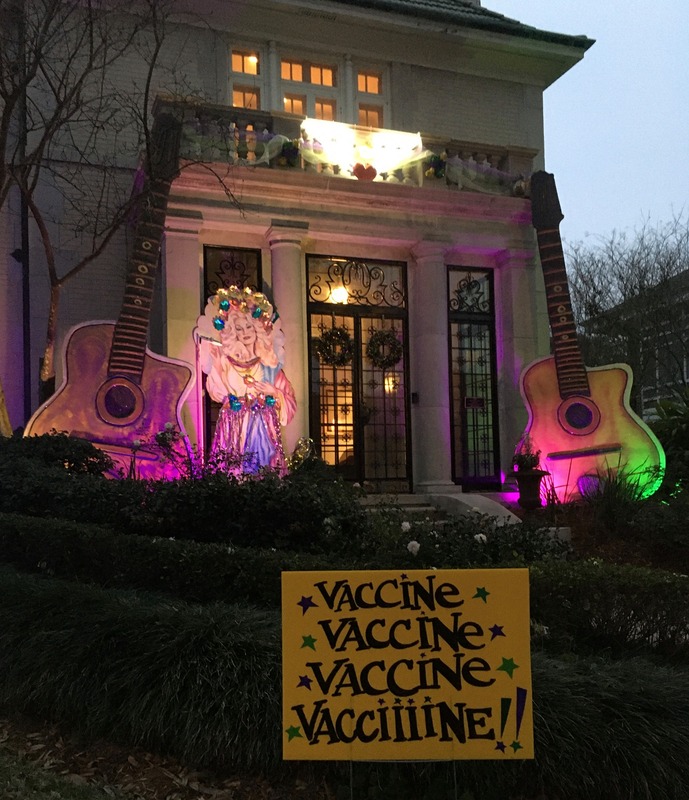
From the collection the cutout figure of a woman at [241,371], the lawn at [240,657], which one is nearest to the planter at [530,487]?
the cutout figure of a woman at [241,371]

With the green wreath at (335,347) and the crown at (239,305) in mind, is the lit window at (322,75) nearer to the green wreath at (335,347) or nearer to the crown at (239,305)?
the green wreath at (335,347)

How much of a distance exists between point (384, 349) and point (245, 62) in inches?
254

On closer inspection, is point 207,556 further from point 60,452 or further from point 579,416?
point 579,416

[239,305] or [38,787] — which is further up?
[239,305]

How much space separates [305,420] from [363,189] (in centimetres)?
395

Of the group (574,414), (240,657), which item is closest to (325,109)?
(574,414)

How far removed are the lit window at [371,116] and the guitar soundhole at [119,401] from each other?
26.6 feet

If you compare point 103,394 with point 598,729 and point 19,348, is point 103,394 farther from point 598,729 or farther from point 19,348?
point 598,729

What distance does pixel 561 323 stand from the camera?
1164 centimetres

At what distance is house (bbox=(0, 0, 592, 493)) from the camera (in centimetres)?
1130

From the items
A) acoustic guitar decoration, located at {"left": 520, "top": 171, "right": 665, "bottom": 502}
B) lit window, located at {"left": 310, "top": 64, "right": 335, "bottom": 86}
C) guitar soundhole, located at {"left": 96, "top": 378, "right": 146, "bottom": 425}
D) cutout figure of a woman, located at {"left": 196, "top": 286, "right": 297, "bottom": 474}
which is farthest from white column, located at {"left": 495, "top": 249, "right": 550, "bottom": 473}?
guitar soundhole, located at {"left": 96, "top": 378, "right": 146, "bottom": 425}

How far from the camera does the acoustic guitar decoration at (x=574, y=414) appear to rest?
10.9m

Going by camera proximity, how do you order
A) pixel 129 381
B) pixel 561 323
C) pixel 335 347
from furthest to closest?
pixel 335 347
pixel 561 323
pixel 129 381

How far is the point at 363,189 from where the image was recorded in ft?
38.6
